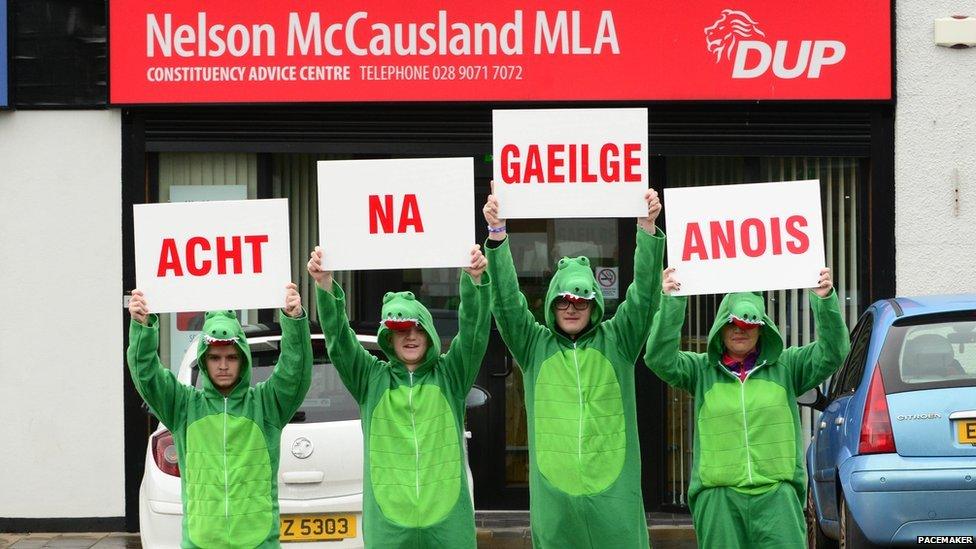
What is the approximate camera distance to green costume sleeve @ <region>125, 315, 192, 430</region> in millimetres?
6137

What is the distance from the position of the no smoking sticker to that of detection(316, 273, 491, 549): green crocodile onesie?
16.8 ft

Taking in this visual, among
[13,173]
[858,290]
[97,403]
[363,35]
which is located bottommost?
[97,403]

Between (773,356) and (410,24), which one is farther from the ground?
(410,24)

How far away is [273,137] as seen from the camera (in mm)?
11070

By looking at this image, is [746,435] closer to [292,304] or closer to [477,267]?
[477,267]

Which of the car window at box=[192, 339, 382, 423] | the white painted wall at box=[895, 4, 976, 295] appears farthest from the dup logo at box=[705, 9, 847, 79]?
the car window at box=[192, 339, 382, 423]

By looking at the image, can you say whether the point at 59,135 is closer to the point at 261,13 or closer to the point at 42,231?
the point at 42,231

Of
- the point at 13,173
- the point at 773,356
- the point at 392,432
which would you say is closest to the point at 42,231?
the point at 13,173

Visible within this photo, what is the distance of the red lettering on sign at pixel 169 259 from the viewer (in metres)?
6.39

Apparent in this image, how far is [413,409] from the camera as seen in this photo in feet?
20.3

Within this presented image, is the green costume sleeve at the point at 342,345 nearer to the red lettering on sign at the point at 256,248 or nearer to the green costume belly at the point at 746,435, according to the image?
the red lettering on sign at the point at 256,248

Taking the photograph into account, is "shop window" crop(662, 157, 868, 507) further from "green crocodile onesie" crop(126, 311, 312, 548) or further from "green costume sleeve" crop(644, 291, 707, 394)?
"green crocodile onesie" crop(126, 311, 312, 548)

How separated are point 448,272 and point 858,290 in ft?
10.1

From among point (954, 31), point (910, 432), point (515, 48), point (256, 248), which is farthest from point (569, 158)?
point (954, 31)
